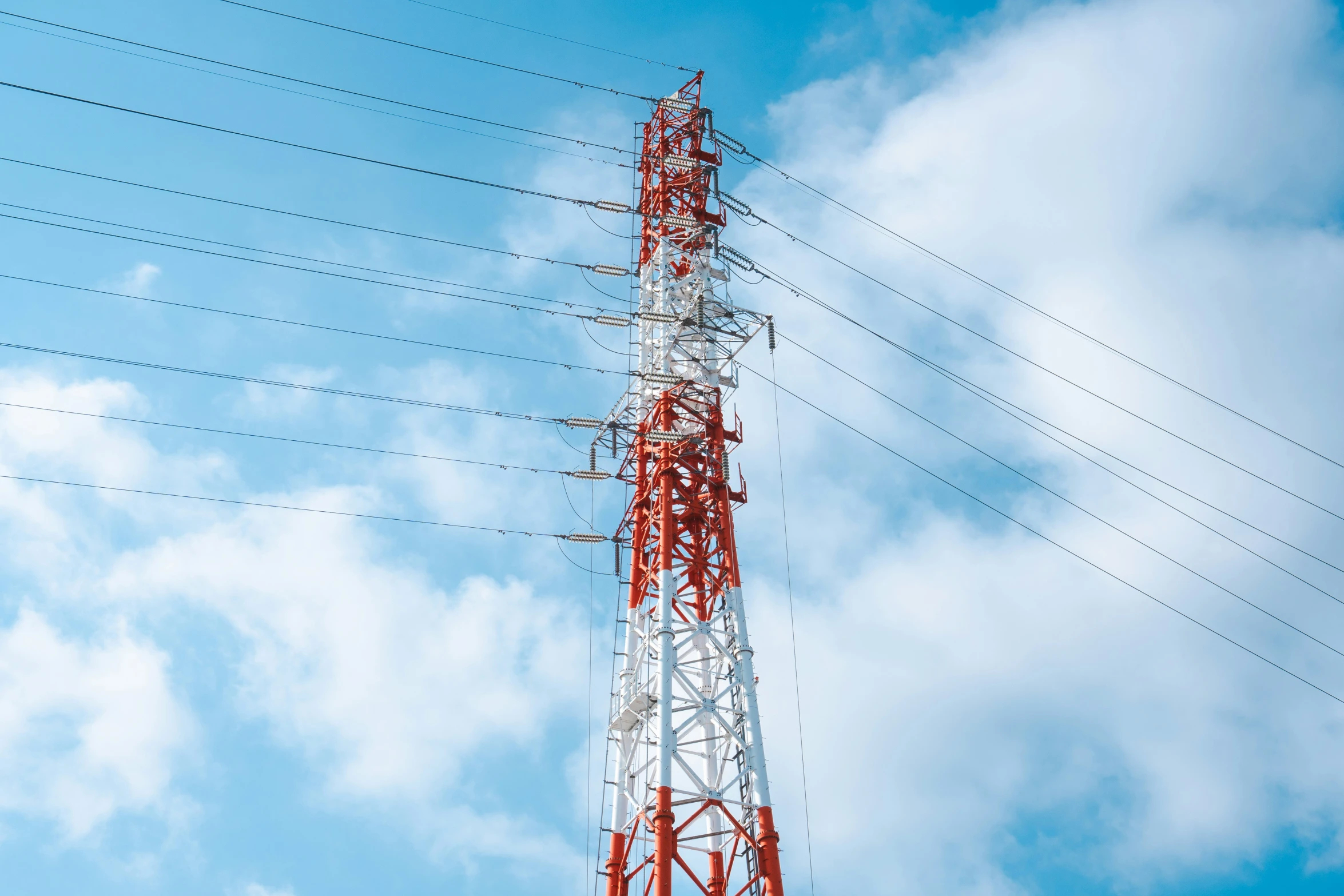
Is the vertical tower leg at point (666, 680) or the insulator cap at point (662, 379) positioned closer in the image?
the vertical tower leg at point (666, 680)

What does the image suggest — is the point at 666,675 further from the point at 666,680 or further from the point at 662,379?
the point at 662,379

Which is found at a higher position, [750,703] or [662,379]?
[662,379]

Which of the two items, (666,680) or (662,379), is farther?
(662,379)

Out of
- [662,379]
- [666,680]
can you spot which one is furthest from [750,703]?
[662,379]

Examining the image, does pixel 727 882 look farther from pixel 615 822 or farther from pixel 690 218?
pixel 690 218

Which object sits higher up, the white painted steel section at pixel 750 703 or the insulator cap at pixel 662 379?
the insulator cap at pixel 662 379

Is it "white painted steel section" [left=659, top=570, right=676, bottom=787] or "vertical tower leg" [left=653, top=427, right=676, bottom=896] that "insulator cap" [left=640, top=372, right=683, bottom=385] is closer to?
"vertical tower leg" [left=653, top=427, right=676, bottom=896]

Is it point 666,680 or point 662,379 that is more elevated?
point 662,379

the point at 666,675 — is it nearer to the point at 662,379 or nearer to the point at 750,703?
the point at 750,703

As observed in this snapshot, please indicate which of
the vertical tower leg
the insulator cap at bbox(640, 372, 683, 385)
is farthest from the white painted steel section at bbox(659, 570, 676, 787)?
the insulator cap at bbox(640, 372, 683, 385)

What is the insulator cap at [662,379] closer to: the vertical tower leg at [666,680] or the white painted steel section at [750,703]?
the vertical tower leg at [666,680]

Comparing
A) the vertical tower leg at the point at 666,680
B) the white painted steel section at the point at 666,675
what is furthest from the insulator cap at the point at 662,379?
the white painted steel section at the point at 666,675

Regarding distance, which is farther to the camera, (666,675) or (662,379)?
(662,379)

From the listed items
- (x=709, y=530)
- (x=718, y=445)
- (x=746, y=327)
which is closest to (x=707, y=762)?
(x=709, y=530)
